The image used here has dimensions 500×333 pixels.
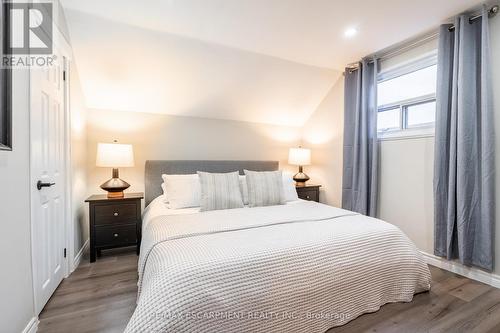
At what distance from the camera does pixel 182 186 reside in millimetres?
2623

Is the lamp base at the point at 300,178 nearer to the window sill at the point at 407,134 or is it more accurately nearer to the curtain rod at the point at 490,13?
the window sill at the point at 407,134

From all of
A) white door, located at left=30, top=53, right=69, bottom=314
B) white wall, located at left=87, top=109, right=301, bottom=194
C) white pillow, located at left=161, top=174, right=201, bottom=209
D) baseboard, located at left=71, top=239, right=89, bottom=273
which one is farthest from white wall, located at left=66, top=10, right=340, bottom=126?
baseboard, located at left=71, top=239, right=89, bottom=273

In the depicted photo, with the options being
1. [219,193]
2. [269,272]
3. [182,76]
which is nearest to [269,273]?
[269,272]

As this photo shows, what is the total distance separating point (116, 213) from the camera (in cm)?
258

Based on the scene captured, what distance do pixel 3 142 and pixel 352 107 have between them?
345 cm

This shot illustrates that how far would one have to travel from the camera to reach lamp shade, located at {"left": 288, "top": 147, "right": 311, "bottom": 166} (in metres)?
3.77

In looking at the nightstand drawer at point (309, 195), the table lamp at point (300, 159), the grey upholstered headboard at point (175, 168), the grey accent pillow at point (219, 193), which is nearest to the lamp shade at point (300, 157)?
the table lamp at point (300, 159)

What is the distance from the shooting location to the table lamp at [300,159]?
3768 millimetres

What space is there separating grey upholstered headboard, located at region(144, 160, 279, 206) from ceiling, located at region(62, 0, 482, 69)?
1.56 m

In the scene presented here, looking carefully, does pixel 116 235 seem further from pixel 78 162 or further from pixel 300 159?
pixel 300 159

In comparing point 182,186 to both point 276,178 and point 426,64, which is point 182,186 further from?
point 426,64

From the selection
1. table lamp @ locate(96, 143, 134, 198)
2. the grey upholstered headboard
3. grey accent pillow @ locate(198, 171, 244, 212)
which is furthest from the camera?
the grey upholstered headboard

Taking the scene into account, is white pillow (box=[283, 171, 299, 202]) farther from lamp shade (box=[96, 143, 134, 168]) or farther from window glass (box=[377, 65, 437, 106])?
lamp shade (box=[96, 143, 134, 168])

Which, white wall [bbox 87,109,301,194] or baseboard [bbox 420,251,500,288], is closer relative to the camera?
baseboard [bbox 420,251,500,288]
